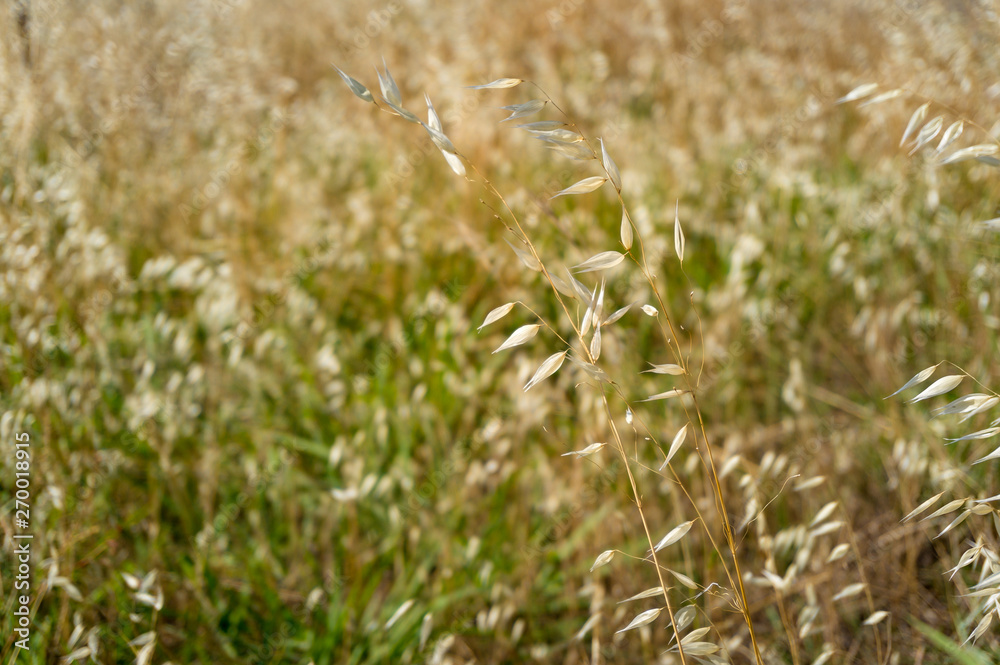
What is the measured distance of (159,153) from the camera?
2.59 m

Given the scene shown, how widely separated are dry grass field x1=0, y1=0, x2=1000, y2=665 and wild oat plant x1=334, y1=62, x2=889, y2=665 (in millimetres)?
13

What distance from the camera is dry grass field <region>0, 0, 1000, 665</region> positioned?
47.6 inches

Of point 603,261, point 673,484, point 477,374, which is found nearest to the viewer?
point 603,261

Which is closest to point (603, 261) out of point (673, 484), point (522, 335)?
point (522, 335)

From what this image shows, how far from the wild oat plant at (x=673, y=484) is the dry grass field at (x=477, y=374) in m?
0.01

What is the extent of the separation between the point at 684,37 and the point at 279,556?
440cm

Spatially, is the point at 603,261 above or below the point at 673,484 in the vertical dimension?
above

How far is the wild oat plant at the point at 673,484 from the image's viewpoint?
0.67 metres

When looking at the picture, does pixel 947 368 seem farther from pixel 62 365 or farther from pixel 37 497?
pixel 62 365

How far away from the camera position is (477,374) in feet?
6.60

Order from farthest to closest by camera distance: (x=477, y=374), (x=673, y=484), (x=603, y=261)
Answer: (x=477, y=374) → (x=673, y=484) → (x=603, y=261)

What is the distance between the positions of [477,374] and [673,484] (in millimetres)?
717

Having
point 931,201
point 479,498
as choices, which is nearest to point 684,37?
point 931,201

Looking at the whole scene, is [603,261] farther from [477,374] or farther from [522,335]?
[477,374]
